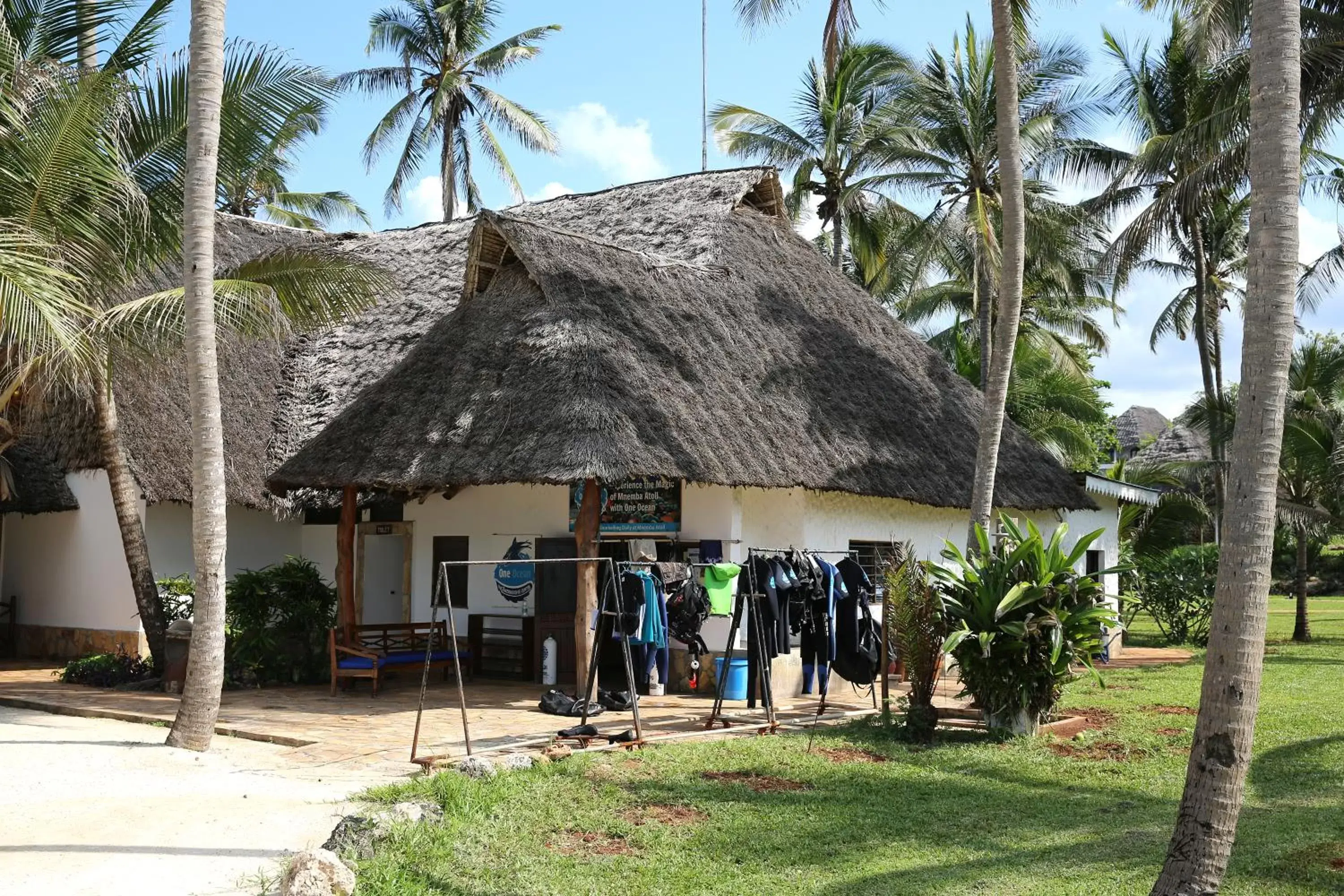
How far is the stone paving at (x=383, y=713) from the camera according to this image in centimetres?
973

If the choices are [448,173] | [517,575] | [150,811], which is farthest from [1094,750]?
[448,173]

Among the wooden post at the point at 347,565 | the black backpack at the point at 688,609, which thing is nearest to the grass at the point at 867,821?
the black backpack at the point at 688,609

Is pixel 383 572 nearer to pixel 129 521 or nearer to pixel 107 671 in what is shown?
pixel 107 671

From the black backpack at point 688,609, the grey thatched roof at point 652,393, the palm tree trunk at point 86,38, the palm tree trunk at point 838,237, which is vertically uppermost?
the palm tree trunk at point 838,237

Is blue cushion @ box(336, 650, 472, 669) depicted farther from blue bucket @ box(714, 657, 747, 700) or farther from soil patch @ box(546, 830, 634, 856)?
soil patch @ box(546, 830, 634, 856)

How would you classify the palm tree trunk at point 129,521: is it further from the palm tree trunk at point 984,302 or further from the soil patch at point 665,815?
the palm tree trunk at point 984,302

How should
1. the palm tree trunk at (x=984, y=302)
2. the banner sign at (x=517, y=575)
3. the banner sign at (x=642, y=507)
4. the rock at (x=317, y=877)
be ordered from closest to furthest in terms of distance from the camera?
the rock at (x=317, y=877), the banner sign at (x=642, y=507), the banner sign at (x=517, y=575), the palm tree trunk at (x=984, y=302)

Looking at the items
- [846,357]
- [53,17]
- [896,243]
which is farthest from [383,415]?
[896,243]

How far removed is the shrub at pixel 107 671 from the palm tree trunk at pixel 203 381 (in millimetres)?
4675

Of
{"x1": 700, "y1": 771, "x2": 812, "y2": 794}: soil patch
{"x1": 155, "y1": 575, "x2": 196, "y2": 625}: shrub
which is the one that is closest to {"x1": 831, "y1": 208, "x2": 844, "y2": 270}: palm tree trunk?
{"x1": 155, "y1": 575, "x2": 196, "y2": 625}: shrub

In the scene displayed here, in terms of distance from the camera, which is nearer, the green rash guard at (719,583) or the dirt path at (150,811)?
the dirt path at (150,811)

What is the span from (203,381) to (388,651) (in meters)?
5.21

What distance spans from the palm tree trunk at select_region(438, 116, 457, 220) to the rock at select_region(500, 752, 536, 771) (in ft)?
71.8

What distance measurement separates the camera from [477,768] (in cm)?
816
